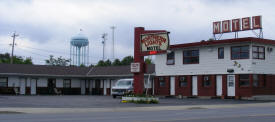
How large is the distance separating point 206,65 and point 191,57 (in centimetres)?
218

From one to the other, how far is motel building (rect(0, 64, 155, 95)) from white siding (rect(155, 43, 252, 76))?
8.12 feet

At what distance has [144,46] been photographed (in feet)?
104

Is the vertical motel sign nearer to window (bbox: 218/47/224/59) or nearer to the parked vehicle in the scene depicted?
the parked vehicle

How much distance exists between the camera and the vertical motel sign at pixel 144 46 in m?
30.9

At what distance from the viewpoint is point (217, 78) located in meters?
40.6

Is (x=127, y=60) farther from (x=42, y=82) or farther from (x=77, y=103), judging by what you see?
(x=77, y=103)

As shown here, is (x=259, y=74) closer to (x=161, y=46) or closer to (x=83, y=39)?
(x=161, y=46)

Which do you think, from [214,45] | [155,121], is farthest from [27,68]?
[155,121]

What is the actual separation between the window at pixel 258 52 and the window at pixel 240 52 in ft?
2.18

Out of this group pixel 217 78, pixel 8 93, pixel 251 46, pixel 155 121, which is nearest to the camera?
pixel 155 121

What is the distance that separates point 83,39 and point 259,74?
167 feet

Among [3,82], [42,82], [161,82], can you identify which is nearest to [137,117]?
[161,82]

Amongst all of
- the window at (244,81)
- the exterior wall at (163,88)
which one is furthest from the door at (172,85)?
the window at (244,81)

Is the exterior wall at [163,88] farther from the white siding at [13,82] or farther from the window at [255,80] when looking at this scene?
the white siding at [13,82]
